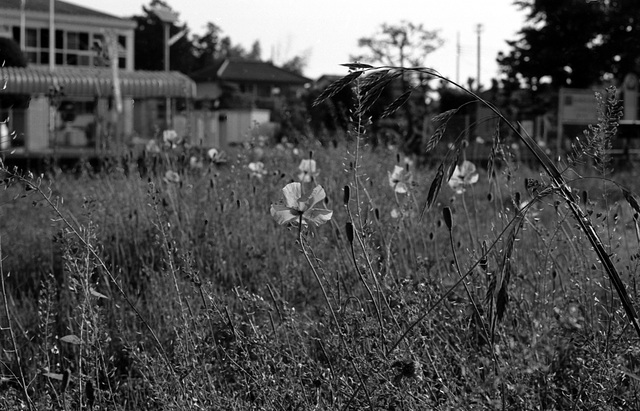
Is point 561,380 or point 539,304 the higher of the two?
point 539,304

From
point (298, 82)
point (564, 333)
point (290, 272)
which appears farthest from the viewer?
point (298, 82)

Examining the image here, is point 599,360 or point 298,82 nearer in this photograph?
point 599,360

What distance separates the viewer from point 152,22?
57656mm

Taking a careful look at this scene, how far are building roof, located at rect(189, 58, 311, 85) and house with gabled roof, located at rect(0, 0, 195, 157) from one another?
65.4ft

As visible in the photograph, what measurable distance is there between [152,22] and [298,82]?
10.4 meters

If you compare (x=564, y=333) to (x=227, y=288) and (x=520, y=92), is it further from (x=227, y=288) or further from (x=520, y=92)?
(x=520, y=92)

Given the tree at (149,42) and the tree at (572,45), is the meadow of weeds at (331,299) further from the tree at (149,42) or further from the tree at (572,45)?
the tree at (149,42)

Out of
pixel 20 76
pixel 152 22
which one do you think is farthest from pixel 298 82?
pixel 20 76

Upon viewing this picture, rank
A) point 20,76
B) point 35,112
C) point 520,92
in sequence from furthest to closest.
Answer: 1. point 520,92
2. point 35,112
3. point 20,76

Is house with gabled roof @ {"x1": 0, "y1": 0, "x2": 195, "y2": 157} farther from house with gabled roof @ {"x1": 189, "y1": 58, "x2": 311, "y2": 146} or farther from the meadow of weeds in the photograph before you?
the meadow of weeds

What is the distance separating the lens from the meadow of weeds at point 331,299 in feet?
6.11

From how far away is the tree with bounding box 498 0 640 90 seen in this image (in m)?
29.1

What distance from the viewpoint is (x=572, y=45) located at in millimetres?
31031

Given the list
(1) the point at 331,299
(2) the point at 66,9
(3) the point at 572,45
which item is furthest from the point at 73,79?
(1) the point at 331,299
